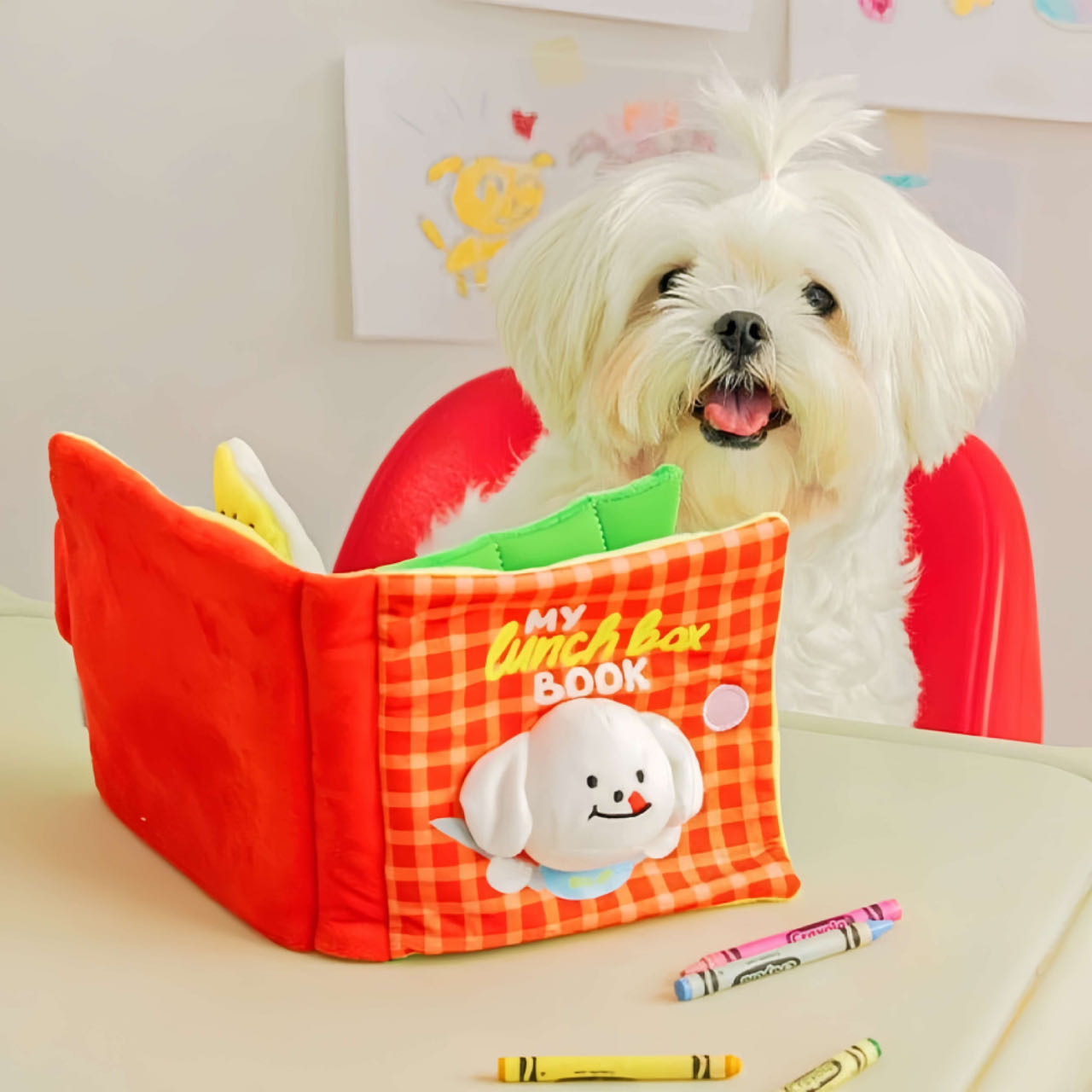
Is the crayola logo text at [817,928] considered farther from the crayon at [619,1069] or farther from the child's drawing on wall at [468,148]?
the child's drawing on wall at [468,148]

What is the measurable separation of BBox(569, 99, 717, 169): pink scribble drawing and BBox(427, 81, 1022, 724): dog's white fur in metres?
0.55

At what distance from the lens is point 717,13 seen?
6.19 ft

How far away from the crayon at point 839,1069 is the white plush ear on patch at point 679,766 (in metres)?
0.16

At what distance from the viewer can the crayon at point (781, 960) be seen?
706mm

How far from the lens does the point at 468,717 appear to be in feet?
2.35

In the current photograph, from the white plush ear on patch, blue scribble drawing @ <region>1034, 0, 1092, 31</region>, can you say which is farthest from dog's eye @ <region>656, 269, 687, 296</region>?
blue scribble drawing @ <region>1034, 0, 1092, 31</region>

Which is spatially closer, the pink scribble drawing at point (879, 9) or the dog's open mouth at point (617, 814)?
the dog's open mouth at point (617, 814)

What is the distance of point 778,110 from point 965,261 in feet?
0.76

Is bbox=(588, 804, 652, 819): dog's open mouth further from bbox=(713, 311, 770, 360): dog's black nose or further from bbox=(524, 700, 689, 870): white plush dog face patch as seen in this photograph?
bbox=(713, 311, 770, 360): dog's black nose

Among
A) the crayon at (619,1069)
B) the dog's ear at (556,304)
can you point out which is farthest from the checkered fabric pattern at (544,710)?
the dog's ear at (556,304)

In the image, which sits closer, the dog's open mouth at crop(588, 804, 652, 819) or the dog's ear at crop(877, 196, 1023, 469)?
the dog's open mouth at crop(588, 804, 652, 819)

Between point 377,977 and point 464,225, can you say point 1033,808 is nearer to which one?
point 377,977

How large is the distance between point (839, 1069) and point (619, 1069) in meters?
0.10

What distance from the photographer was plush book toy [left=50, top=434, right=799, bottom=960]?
697 mm
